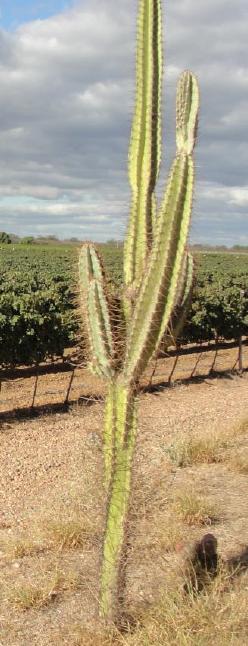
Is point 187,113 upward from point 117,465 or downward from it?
upward

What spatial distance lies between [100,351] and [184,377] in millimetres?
13443

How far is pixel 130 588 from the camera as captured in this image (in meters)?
5.52

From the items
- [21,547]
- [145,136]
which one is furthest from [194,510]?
[145,136]

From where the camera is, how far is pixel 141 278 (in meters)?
4.38

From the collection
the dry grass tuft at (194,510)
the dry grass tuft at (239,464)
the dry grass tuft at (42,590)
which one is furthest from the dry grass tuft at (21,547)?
the dry grass tuft at (239,464)

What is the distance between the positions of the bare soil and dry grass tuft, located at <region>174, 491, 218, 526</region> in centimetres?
8

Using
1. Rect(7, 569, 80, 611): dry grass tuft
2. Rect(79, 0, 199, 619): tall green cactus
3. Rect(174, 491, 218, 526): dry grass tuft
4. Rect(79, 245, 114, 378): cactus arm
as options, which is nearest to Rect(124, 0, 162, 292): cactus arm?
Rect(79, 0, 199, 619): tall green cactus

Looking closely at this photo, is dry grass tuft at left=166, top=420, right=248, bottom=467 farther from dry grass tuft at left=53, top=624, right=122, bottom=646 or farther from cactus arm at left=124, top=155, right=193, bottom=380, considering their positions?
cactus arm at left=124, top=155, right=193, bottom=380

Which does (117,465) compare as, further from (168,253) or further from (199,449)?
(199,449)

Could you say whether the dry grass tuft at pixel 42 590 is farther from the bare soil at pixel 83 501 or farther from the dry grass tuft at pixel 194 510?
the dry grass tuft at pixel 194 510

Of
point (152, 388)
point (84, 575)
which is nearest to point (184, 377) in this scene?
point (152, 388)

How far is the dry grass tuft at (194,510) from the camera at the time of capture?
272 inches

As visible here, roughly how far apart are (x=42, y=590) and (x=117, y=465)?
166 cm

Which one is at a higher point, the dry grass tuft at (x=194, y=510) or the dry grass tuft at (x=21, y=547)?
the dry grass tuft at (x=194, y=510)
